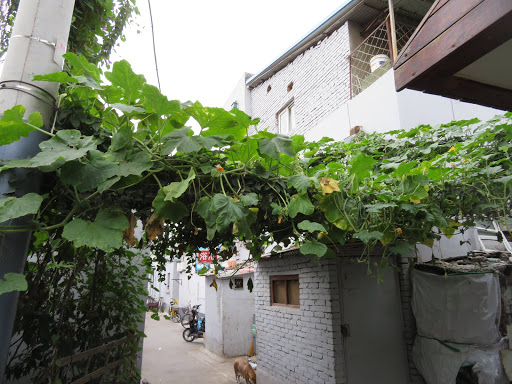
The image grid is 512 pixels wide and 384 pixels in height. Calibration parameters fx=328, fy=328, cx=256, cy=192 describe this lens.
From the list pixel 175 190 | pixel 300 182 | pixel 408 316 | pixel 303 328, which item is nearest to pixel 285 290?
pixel 303 328

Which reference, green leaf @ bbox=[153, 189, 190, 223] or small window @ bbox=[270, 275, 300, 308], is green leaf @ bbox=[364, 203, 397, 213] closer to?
green leaf @ bbox=[153, 189, 190, 223]

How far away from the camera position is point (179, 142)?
57.4 inches

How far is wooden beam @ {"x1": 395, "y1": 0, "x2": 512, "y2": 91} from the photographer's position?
1.21 m

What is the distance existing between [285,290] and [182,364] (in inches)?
173

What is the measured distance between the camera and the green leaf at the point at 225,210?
150 cm

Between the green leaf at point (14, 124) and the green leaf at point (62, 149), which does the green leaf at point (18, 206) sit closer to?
the green leaf at point (62, 149)

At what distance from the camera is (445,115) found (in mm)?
4793

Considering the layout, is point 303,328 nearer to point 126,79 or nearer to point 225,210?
point 225,210

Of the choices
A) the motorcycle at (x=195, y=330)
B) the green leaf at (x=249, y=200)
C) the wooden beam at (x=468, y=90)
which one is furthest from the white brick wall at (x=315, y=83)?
the motorcycle at (x=195, y=330)

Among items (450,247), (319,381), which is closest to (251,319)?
(319,381)

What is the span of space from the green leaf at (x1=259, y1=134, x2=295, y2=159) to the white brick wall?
4.87 meters

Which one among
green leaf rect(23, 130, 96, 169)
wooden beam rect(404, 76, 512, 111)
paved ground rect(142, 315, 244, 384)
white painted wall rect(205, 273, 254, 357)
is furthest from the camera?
white painted wall rect(205, 273, 254, 357)

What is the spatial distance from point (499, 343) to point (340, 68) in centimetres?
512

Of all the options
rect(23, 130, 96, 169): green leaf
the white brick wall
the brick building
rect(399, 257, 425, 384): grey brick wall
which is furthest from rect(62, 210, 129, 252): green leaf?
the white brick wall
